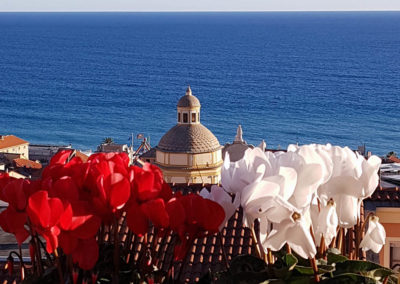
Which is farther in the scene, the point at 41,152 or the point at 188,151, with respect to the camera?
the point at 41,152

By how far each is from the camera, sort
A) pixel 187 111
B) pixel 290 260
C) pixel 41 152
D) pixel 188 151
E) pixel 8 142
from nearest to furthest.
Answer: pixel 290 260, pixel 188 151, pixel 187 111, pixel 8 142, pixel 41 152

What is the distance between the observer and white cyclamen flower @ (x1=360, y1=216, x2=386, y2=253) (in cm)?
198

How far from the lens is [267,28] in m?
156

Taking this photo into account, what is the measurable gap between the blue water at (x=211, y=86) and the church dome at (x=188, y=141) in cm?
2417

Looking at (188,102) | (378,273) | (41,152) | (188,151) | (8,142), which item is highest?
(378,273)

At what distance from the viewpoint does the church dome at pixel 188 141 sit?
2042cm

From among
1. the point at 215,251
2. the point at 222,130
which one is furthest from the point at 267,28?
the point at 215,251

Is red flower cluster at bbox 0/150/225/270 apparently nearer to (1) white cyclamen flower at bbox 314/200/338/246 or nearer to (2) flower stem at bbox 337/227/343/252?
(1) white cyclamen flower at bbox 314/200/338/246

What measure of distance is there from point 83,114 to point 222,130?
40.4 ft

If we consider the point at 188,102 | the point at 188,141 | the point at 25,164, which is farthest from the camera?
the point at 25,164

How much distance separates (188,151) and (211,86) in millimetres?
56717

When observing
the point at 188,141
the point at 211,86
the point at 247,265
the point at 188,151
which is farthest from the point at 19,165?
the point at 211,86

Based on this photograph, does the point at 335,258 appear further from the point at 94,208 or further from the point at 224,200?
the point at 94,208

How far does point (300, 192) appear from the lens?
170 cm
